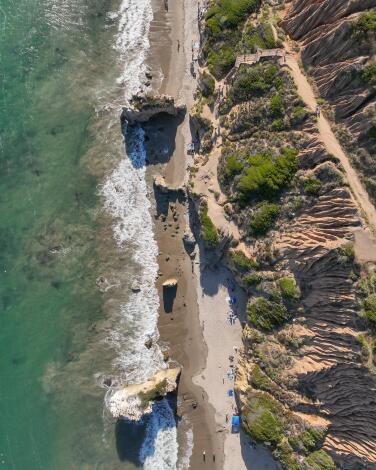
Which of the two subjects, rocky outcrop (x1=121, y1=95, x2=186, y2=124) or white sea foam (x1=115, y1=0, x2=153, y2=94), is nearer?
rocky outcrop (x1=121, y1=95, x2=186, y2=124)

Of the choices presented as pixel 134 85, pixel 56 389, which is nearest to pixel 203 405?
pixel 56 389

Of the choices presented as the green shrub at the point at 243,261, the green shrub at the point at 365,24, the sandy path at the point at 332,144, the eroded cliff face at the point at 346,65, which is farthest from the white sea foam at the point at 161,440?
the green shrub at the point at 365,24

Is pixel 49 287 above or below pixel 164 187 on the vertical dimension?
below

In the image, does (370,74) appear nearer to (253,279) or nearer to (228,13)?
(228,13)

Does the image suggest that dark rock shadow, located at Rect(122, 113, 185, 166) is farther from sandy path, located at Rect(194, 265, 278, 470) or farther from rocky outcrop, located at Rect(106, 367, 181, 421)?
rocky outcrop, located at Rect(106, 367, 181, 421)

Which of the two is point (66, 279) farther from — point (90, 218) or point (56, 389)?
point (56, 389)

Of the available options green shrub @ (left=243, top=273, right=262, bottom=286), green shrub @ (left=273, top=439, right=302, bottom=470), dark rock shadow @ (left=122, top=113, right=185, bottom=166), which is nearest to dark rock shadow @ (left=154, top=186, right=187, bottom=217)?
dark rock shadow @ (left=122, top=113, right=185, bottom=166)

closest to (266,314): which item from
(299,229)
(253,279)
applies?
(253,279)

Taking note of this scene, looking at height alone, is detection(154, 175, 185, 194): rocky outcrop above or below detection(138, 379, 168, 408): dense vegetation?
above
